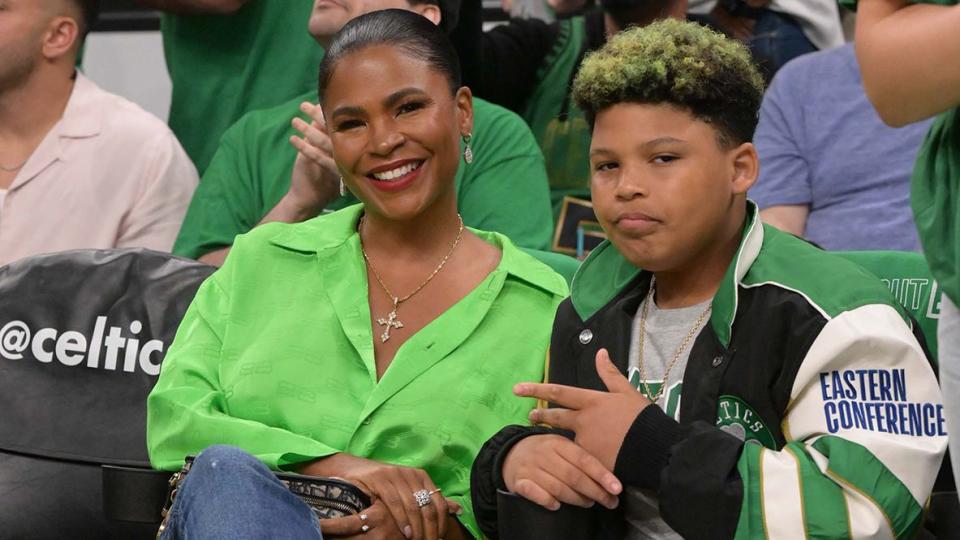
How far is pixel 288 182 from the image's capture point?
3.63 meters

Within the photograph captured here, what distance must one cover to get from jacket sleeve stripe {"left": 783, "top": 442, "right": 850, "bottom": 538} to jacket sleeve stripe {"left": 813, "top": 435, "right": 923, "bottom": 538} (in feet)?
0.06

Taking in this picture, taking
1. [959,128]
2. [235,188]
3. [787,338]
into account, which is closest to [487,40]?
[235,188]

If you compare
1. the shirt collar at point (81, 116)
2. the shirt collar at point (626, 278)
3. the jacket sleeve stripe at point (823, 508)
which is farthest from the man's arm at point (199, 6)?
the jacket sleeve stripe at point (823, 508)

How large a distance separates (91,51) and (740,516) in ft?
11.6

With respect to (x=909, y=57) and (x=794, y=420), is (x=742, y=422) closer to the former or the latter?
(x=794, y=420)

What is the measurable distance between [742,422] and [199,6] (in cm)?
241

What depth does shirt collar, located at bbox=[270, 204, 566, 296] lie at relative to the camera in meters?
2.63

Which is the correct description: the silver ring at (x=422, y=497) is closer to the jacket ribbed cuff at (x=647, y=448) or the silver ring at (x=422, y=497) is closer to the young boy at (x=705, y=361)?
the young boy at (x=705, y=361)

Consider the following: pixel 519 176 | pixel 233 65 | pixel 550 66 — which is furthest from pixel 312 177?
pixel 550 66

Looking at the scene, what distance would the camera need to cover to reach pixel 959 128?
5.67 ft

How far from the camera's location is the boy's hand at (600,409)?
204 cm

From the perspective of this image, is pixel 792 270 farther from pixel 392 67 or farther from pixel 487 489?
pixel 392 67

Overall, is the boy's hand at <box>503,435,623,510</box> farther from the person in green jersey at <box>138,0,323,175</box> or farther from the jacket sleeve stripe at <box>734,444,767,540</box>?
the person in green jersey at <box>138,0,323,175</box>

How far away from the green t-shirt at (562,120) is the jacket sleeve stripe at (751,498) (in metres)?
1.95
